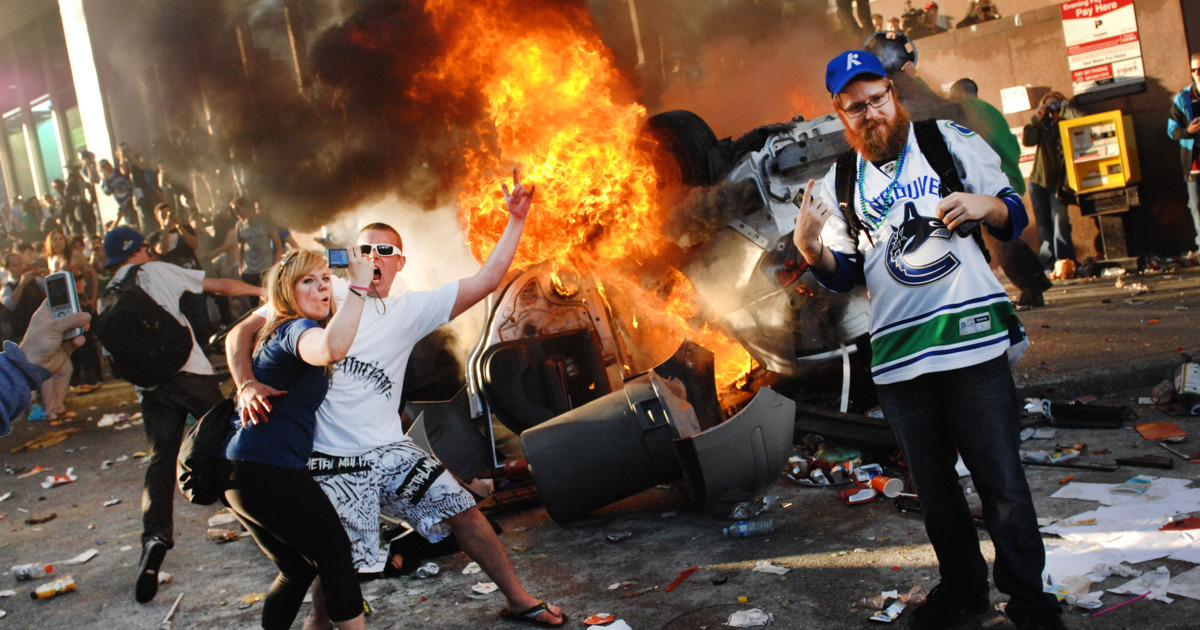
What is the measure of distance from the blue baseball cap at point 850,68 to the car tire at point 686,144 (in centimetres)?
345

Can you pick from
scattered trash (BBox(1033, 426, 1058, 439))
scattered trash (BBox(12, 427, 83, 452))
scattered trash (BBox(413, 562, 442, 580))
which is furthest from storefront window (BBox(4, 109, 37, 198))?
scattered trash (BBox(1033, 426, 1058, 439))

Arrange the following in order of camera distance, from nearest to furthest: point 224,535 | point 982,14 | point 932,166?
1. point 932,166
2. point 224,535
3. point 982,14

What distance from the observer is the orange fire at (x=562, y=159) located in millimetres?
6684

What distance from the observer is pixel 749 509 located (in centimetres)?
472

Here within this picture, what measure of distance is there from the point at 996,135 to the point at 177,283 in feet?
19.0

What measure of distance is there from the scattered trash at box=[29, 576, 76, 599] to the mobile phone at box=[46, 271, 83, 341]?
2124 millimetres

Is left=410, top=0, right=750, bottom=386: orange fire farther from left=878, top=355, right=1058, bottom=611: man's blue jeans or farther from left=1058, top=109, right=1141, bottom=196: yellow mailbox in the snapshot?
left=1058, top=109, right=1141, bottom=196: yellow mailbox

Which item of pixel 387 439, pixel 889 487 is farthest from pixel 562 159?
pixel 387 439

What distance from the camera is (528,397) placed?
18.6ft

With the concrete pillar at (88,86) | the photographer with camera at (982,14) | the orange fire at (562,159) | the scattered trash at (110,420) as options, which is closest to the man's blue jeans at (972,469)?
the orange fire at (562,159)

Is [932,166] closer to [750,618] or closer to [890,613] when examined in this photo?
[890,613]

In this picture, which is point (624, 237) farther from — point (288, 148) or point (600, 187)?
point (288, 148)

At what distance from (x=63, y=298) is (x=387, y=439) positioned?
4.35 ft

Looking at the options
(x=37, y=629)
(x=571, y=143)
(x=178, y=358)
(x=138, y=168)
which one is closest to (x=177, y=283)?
(x=178, y=358)
